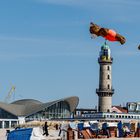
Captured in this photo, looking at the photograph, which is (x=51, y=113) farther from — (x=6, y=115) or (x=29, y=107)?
(x=6, y=115)

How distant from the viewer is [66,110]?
137500 mm

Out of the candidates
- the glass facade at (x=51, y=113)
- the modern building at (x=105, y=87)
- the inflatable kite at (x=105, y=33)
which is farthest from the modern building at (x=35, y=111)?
the inflatable kite at (x=105, y=33)

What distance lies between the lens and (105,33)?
35.5 metres

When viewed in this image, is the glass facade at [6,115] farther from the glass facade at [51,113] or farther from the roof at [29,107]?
the glass facade at [51,113]

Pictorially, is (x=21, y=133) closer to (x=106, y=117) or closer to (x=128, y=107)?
(x=106, y=117)

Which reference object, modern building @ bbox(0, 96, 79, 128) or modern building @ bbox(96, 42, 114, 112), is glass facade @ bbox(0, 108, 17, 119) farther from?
modern building @ bbox(96, 42, 114, 112)

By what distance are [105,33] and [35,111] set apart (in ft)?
321

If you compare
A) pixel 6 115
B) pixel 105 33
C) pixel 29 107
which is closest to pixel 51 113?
pixel 29 107

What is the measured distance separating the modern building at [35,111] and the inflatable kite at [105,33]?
93295mm

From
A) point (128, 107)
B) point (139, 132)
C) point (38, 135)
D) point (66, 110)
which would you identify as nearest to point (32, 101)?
point (66, 110)

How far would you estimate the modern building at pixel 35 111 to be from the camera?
13062 centimetres

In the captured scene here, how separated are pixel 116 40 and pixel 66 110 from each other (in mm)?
102422

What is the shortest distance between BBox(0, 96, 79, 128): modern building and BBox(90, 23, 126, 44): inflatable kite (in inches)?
3673

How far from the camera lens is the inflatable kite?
3534cm
